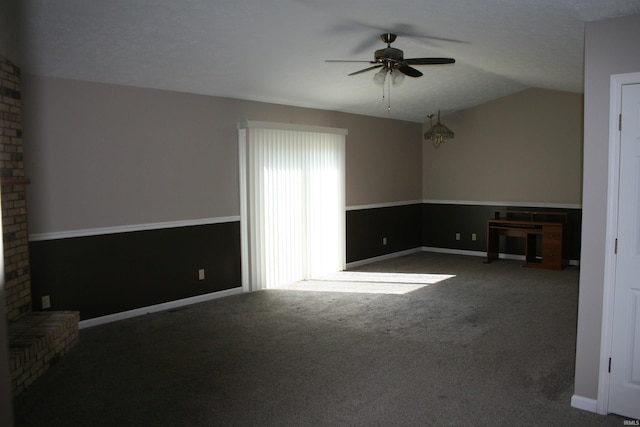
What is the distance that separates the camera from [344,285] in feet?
21.2

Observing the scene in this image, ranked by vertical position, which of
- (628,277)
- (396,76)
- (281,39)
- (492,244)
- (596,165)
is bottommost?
(492,244)

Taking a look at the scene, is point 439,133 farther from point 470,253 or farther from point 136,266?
point 136,266

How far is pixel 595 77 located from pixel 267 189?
4101 mm

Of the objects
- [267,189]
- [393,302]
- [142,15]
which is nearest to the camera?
[142,15]

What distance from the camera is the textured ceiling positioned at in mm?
3416

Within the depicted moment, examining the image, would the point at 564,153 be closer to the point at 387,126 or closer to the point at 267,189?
the point at 387,126

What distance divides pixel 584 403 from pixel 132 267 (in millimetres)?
4184

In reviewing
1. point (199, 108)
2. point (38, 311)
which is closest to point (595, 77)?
point (199, 108)

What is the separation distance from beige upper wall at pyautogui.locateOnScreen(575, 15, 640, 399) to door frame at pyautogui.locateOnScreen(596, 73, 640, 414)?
0.02 metres

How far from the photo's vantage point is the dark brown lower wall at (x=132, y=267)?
14.9 ft

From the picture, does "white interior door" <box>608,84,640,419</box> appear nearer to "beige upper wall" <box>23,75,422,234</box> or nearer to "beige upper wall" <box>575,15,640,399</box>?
"beige upper wall" <box>575,15,640,399</box>

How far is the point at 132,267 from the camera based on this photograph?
5086 millimetres

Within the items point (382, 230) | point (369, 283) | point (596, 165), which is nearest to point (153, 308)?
point (369, 283)

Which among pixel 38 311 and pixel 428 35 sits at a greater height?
pixel 428 35
